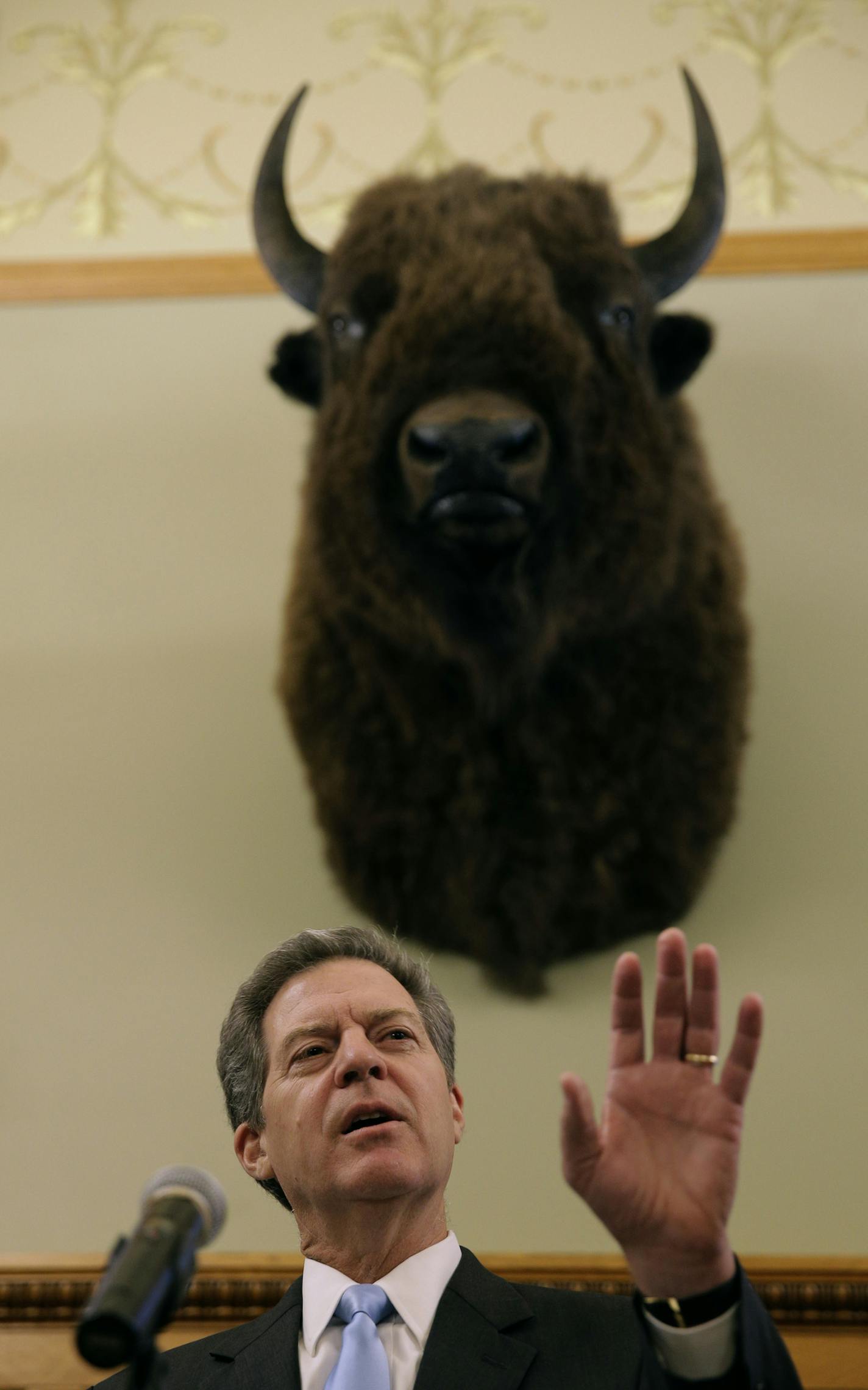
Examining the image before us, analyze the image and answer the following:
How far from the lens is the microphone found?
2.37ft

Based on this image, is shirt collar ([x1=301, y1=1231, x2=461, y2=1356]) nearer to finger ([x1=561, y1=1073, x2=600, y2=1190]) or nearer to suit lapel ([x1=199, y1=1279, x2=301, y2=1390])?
suit lapel ([x1=199, y1=1279, x2=301, y2=1390])

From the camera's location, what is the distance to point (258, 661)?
6.57 ft

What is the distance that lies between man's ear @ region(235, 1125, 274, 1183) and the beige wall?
0.47m

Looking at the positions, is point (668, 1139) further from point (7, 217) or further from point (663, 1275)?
point (7, 217)

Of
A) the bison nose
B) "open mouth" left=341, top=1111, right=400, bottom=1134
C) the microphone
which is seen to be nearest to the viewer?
the microphone

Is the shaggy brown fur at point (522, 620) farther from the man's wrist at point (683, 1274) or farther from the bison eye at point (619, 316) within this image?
the man's wrist at point (683, 1274)

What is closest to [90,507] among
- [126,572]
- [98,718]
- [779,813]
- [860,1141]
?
[126,572]

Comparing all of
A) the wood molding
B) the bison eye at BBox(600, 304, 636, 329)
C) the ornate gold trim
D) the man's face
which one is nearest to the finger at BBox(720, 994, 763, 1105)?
the man's face

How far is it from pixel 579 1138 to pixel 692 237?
1350mm

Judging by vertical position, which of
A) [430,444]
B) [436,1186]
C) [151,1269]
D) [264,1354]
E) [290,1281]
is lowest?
[290,1281]

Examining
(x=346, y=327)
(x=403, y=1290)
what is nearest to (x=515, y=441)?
(x=346, y=327)

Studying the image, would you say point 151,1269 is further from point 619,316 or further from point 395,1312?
point 619,316

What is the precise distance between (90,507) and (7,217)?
24.6 inches

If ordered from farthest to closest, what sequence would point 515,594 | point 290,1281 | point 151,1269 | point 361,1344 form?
point 515,594, point 290,1281, point 361,1344, point 151,1269
